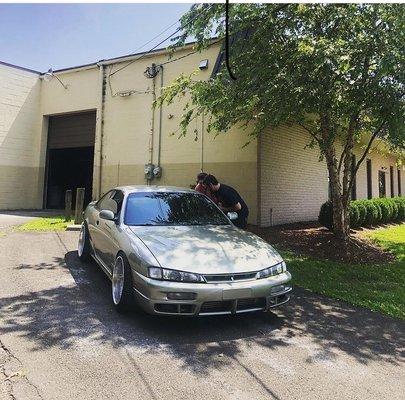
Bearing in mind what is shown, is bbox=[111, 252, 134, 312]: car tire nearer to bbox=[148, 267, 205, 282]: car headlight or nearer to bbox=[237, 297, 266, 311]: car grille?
bbox=[148, 267, 205, 282]: car headlight

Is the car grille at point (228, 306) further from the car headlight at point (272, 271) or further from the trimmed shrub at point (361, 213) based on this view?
the trimmed shrub at point (361, 213)

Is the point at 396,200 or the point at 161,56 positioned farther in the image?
the point at 396,200

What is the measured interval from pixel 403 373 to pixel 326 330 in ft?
3.35

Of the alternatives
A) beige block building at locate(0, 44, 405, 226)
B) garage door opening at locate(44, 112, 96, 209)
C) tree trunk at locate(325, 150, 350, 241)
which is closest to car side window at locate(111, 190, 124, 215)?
tree trunk at locate(325, 150, 350, 241)

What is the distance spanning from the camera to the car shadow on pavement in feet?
12.0

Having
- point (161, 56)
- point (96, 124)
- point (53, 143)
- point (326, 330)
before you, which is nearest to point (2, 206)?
point (53, 143)

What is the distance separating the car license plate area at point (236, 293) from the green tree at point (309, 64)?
3635 millimetres

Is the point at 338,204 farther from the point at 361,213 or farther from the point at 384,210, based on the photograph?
the point at 384,210

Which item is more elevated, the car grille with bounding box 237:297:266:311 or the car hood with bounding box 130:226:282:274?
the car hood with bounding box 130:226:282:274

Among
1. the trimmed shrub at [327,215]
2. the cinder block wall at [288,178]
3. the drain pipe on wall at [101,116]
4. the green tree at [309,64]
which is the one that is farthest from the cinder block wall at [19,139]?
the trimmed shrub at [327,215]

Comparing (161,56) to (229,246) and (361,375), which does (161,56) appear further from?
(361,375)

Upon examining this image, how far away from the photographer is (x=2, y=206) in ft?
55.2

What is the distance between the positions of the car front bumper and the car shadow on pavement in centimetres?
25

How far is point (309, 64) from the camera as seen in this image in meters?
6.32
